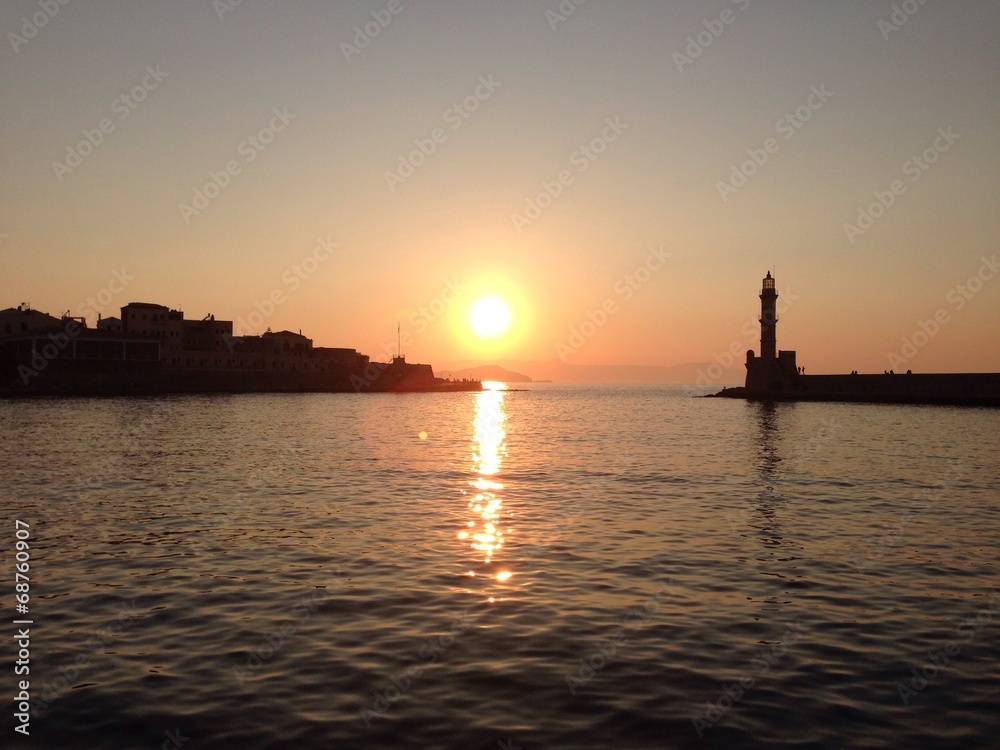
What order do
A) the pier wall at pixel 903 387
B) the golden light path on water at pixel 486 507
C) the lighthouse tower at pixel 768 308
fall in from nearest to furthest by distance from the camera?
the golden light path on water at pixel 486 507, the pier wall at pixel 903 387, the lighthouse tower at pixel 768 308

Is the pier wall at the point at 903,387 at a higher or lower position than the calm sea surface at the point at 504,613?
higher

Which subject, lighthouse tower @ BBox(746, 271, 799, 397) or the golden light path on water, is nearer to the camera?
the golden light path on water

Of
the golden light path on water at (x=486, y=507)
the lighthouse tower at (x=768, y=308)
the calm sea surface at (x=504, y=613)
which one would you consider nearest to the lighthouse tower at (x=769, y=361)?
the lighthouse tower at (x=768, y=308)

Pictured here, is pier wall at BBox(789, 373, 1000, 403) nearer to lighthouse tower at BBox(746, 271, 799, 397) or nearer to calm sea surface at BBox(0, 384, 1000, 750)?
lighthouse tower at BBox(746, 271, 799, 397)

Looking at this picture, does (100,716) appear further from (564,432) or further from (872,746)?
(564,432)

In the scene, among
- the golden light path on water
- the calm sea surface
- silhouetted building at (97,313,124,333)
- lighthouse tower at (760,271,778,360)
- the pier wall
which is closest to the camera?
the calm sea surface

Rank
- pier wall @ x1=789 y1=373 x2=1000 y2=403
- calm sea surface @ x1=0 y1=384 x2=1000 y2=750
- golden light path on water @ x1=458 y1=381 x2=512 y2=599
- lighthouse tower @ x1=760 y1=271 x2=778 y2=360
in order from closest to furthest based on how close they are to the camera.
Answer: calm sea surface @ x1=0 y1=384 x2=1000 y2=750 → golden light path on water @ x1=458 y1=381 x2=512 y2=599 → pier wall @ x1=789 y1=373 x2=1000 y2=403 → lighthouse tower @ x1=760 y1=271 x2=778 y2=360

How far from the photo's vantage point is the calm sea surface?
7.30 meters

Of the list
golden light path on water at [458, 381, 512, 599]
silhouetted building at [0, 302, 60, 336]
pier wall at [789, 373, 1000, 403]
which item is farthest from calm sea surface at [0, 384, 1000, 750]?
silhouetted building at [0, 302, 60, 336]

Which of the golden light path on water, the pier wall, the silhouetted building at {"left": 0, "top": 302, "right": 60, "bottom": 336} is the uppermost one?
the silhouetted building at {"left": 0, "top": 302, "right": 60, "bottom": 336}

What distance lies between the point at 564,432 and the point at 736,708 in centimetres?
5021

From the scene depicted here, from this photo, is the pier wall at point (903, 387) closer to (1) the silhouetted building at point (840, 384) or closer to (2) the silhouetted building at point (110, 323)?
(1) the silhouetted building at point (840, 384)

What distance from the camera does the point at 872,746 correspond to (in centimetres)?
680

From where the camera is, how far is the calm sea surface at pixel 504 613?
24.0 ft
